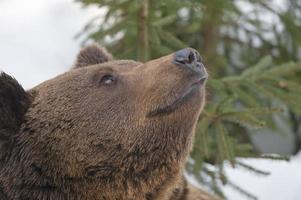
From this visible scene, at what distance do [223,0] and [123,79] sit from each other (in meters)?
2.04

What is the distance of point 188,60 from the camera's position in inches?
150

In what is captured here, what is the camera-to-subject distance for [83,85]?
13.3ft

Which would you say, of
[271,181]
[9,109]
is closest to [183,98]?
[9,109]

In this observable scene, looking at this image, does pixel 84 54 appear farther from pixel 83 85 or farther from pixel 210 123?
pixel 210 123

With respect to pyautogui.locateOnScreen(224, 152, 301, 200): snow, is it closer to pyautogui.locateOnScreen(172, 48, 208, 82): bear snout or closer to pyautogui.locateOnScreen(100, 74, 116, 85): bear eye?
pyautogui.locateOnScreen(100, 74, 116, 85): bear eye

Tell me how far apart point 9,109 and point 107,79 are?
0.48 meters

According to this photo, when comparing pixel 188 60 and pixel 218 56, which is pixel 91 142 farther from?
pixel 218 56

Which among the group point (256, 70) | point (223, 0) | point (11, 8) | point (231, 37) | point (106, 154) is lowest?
point (231, 37)

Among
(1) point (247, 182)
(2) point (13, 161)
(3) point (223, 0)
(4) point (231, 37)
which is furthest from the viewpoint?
(4) point (231, 37)

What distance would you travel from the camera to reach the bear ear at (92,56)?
4.58m

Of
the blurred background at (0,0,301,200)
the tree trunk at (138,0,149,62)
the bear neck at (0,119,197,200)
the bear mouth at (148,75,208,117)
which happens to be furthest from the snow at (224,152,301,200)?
the bear mouth at (148,75,208,117)

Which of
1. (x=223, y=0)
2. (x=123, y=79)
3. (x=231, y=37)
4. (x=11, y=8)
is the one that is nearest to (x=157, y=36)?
(x=223, y=0)

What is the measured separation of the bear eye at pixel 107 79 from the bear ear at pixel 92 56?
1.63ft

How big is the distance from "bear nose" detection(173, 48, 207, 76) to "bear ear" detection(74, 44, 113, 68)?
0.85 m
